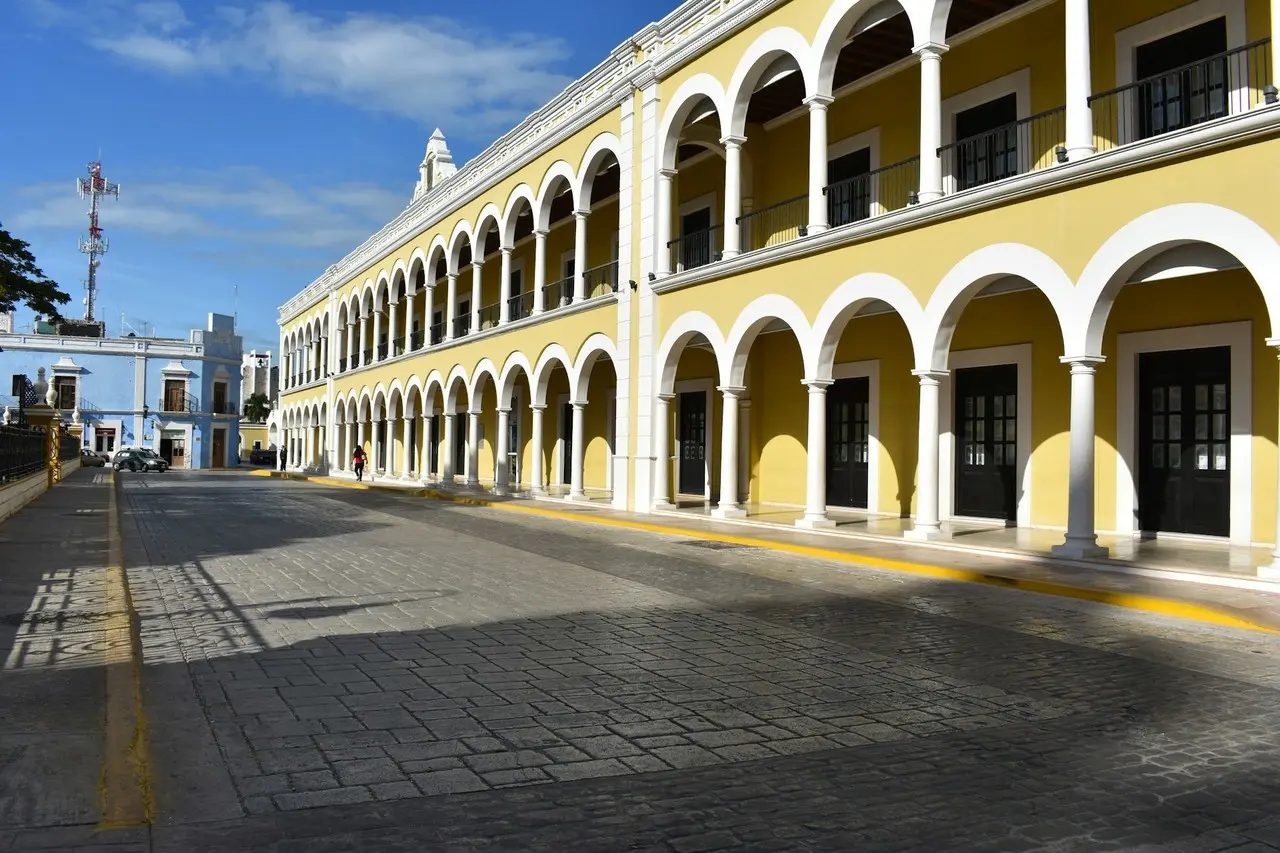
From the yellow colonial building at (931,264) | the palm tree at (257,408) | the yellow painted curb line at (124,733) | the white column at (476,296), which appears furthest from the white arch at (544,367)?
the palm tree at (257,408)

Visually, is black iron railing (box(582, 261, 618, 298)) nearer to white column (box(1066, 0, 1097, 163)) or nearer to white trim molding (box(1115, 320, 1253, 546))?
white trim molding (box(1115, 320, 1253, 546))

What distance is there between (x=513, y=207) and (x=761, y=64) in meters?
10.7

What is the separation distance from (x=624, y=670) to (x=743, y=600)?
9.86ft

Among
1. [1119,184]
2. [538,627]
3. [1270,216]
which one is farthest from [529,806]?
[1119,184]

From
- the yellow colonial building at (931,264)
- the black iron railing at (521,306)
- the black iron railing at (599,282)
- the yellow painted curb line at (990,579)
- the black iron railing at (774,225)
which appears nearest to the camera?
the yellow painted curb line at (990,579)

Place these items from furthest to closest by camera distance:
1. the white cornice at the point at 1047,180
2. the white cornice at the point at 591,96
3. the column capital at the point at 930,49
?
1. the white cornice at the point at 591,96
2. the column capital at the point at 930,49
3. the white cornice at the point at 1047,180

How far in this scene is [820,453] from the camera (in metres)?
15.0

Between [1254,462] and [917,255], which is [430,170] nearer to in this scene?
[917,255]

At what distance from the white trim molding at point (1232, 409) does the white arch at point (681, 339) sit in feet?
21.4

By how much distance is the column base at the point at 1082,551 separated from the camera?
1085 cm

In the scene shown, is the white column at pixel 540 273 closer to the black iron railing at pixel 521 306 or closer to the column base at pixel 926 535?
the black iron railing at pixel 521 306

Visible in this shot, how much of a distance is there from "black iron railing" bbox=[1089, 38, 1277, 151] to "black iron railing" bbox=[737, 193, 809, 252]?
20.1 feet

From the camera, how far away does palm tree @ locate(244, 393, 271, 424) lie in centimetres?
9894

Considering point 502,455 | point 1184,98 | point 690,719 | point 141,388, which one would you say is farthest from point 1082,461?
point 141,388
